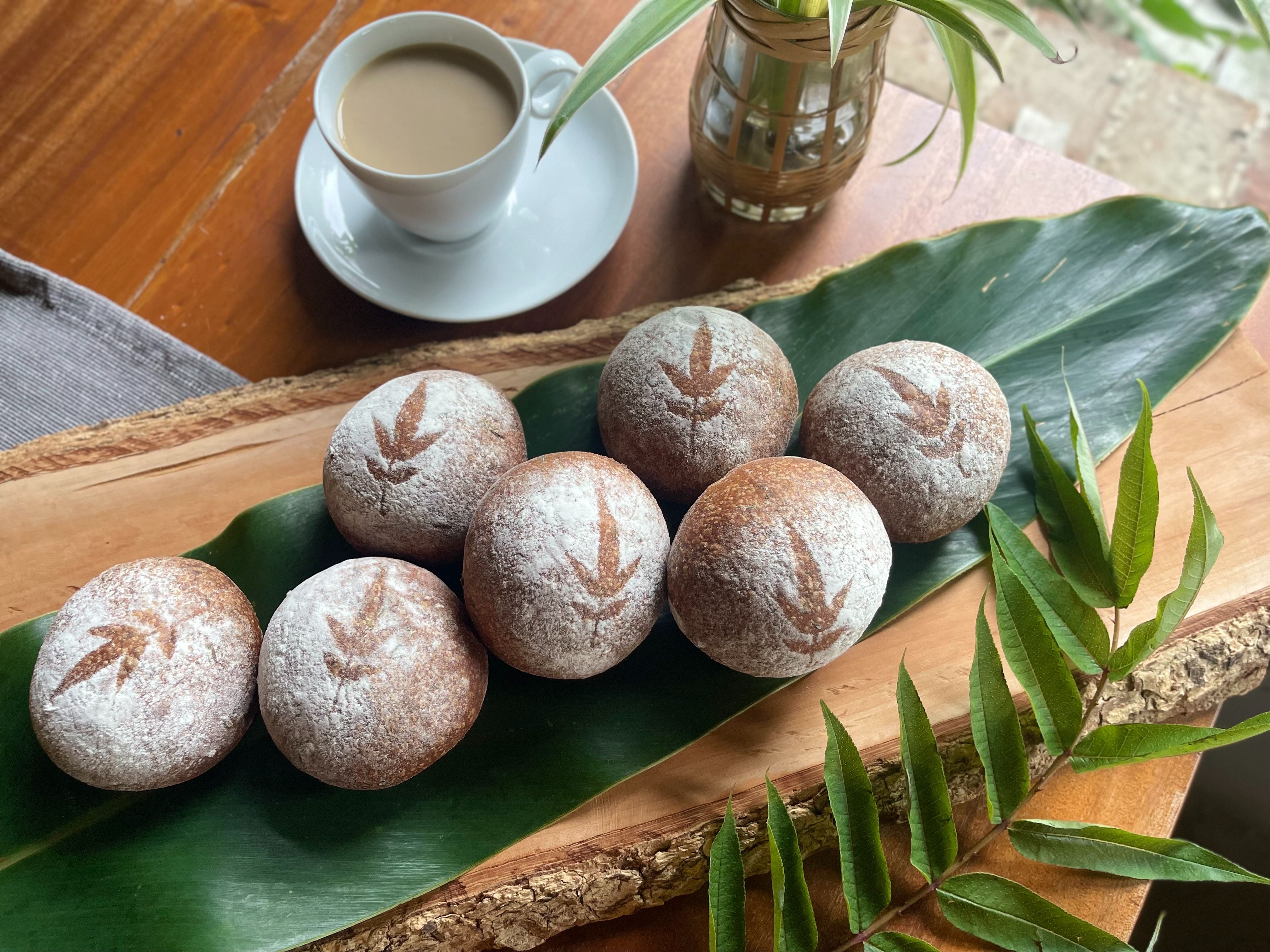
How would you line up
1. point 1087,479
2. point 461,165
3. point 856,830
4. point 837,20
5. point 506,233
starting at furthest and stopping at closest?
point 506,233, point 461,165, point 1087,479, point 856,830, point 837,20

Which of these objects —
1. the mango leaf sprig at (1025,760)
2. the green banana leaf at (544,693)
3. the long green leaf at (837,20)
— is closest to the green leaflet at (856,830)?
the mango leaf sprig at (1025,760)

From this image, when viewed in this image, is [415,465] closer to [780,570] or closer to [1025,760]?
[780,570]

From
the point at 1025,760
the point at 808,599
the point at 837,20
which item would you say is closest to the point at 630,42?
the point at 837,20

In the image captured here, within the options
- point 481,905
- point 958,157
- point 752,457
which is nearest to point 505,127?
point 752,457

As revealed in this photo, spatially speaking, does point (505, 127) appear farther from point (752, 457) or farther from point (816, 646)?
point (816, 646)

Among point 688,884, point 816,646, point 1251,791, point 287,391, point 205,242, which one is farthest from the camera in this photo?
point 1251,791

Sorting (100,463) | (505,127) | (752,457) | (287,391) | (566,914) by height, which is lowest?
(566,914)
